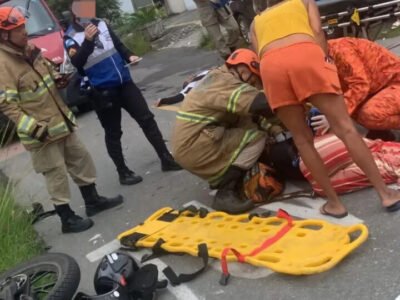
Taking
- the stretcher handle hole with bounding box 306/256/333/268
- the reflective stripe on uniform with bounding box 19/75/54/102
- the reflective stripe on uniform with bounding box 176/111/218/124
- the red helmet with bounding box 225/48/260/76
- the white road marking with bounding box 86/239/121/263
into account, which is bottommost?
the white road marking with bounding box 86/239/121/263

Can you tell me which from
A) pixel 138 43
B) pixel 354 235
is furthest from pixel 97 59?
pixel 138 43

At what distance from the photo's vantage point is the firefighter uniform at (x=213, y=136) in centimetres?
477

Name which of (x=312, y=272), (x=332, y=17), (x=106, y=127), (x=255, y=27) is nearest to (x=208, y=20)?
(x=332, y=17)

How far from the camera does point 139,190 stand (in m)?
6.21

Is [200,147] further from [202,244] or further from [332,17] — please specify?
[332,17]

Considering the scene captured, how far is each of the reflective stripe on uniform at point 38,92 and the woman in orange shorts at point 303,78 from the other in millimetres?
2114

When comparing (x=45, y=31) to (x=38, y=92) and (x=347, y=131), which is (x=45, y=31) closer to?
(x=38, y=92)

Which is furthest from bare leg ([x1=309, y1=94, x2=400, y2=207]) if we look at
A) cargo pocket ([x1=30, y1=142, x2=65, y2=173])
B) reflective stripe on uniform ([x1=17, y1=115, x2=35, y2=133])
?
cargo pocket ([x1=30, y1=142, x2=65, y2=173])

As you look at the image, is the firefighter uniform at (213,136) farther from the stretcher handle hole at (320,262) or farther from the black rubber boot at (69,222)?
the stretcher handle hole at (320,262)

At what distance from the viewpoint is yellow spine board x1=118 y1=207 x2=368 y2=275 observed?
Result: 3.52 metres

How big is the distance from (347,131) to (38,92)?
2691 millimetres

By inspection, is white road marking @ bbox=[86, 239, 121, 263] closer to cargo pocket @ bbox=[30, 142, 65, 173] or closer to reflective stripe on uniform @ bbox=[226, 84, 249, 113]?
cargo pocket @ bbox=[30, 142, 65, 173]

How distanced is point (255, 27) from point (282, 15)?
0.23 metres

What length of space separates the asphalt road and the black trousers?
0.41 m
